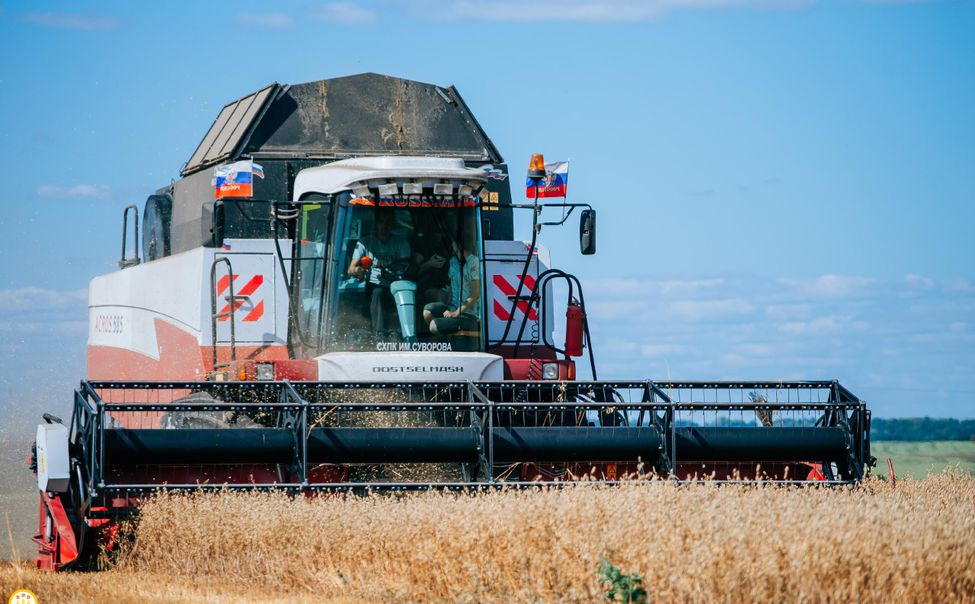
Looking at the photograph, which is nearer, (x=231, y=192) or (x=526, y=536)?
(x=526, y=536)

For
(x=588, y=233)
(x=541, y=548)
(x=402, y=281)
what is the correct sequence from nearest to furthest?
(x=541, y=548), (x=402, y=281), (x=588, y=233)

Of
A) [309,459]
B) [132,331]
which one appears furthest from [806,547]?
[132,331]

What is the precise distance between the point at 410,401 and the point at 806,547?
3.68 metres

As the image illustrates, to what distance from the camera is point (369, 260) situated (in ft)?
32.0

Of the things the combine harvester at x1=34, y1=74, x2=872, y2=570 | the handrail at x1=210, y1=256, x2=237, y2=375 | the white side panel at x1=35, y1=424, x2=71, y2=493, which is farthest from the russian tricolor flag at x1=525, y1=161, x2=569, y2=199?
the white side panel at x1=35, y1=424, x2=71, y2=493

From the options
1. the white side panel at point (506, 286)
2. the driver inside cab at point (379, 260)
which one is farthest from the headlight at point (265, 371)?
the white side panel at point (506, 286)

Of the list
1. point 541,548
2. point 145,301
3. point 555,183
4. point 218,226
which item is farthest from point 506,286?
point 541,548

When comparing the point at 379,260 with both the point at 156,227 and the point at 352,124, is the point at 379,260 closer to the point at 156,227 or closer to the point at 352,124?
the point at 352,124

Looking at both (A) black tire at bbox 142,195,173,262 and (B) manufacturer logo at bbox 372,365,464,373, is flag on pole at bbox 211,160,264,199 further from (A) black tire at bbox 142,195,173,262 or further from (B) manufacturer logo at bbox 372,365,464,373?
(B) manufacturer logo at bbox 372,365,464,373

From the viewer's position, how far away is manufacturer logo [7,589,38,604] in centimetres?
648

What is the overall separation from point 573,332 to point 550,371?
2.72ft

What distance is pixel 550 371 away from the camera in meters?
10.0

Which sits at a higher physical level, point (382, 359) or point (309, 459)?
point (382, 359)

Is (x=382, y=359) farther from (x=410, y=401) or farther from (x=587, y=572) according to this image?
(x=587, y=572)
